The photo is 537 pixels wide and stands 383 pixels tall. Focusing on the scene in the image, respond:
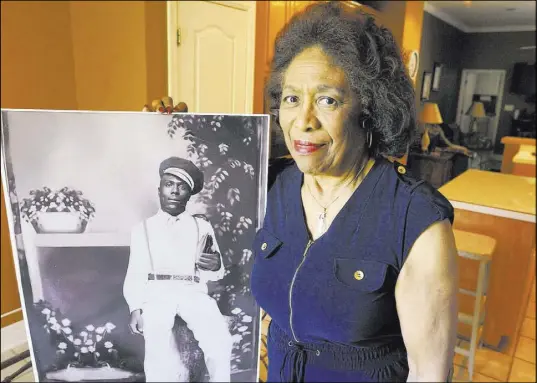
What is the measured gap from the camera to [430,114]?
90 centimetres

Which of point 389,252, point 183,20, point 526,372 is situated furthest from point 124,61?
point 526,372

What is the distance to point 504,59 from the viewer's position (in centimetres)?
79

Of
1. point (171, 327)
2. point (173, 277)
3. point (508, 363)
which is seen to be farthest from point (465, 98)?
point (508, 363)

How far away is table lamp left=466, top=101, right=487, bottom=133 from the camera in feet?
2.67

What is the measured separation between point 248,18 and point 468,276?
1182 millimetres

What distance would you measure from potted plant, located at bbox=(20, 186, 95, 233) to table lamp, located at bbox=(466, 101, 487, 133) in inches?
34.4

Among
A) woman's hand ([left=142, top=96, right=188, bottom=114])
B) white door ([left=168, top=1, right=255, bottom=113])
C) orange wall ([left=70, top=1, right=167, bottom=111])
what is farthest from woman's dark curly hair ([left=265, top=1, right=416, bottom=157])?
orange wall ([left=70, top=1, right=167, bottom=111])

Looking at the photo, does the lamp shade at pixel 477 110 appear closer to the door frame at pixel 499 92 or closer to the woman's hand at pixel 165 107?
the door frame at pixel 499 92

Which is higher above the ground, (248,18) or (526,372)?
(248,18)

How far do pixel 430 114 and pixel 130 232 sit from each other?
0.75m

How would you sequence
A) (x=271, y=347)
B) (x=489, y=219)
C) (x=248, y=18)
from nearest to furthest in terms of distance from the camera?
(x=489, y=219) → (x=271, y=347) → (x=248, y=18)

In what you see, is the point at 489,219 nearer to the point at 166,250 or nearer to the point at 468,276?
the point at 468,276

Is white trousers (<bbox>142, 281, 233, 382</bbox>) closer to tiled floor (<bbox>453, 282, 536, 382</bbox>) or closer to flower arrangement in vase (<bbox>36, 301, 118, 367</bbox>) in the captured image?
flower arrangement in vase (<bbox>36, 301, 118, 367</bbox>)

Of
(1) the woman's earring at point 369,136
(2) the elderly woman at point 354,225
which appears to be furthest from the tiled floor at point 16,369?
(1) the woman's earring at point 369,136
